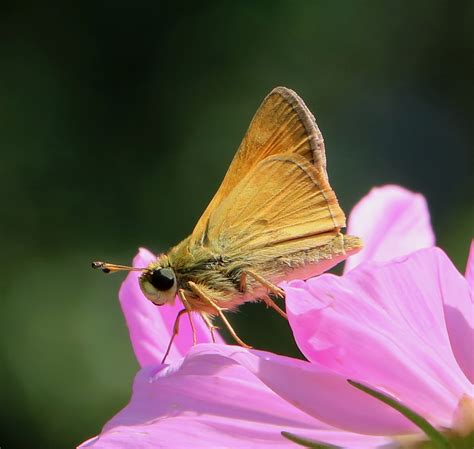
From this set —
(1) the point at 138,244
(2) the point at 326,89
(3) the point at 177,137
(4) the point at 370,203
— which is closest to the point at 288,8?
(2) the point at 326,89

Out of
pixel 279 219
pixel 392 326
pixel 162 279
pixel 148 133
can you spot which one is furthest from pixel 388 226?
pixel 148 133

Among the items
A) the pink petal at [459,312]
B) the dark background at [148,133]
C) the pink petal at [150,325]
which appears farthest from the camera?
A: the dark background at [148,133]

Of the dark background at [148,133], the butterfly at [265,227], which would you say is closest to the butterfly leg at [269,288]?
the butterfly at [265,227]

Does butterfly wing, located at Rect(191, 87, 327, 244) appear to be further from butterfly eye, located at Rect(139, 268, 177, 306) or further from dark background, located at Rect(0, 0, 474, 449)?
dark background, located at Rect(0, 0, 474, 449)

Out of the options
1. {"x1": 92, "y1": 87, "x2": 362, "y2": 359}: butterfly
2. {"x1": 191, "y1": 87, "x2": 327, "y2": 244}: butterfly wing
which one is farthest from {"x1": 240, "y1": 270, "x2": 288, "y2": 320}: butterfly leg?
{"x1": 191, "y1": 87, "x2": 327, "y2": 244}: butterfly wing

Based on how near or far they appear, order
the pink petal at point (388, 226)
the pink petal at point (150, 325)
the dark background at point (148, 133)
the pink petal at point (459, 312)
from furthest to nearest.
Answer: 1. the dark background at point (148, 133)
2. the pink petal at point (388, 226)
3. the pink petal at point (150, 325)
4. the pink petal at point (459, 312)

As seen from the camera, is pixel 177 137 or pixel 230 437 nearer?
pixel 230 437

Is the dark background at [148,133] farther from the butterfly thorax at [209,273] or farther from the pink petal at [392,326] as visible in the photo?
the pink petal at [392,326]

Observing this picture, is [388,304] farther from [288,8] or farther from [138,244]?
[288,8]
